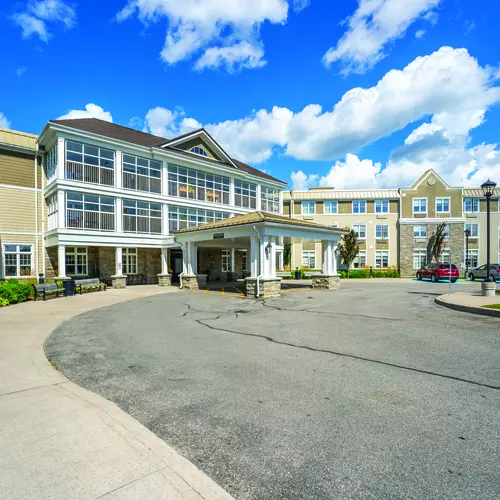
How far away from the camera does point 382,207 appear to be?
4181cm

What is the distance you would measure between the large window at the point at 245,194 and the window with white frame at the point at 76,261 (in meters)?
14.2

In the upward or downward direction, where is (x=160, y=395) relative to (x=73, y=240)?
downward

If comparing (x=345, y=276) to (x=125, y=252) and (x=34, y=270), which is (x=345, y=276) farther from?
(x=34, y=270)

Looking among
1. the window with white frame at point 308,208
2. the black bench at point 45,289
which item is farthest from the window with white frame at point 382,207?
the black bench at point 45,289

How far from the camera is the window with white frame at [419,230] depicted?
1594 inches

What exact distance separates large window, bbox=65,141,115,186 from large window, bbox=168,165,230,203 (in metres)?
4.99

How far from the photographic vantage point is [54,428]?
380 centimetres

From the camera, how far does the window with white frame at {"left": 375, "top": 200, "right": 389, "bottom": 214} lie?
41.8 metres

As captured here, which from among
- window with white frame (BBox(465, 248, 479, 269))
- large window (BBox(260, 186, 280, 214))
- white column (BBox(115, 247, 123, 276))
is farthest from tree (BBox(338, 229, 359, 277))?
white column (BBox(115, 247, 123, 276))

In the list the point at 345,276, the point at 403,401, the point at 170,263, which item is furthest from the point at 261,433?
the point at 345,276

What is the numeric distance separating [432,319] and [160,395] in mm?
9347

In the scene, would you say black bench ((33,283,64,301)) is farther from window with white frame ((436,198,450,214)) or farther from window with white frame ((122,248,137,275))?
window with white frame ((436,198,450,214))

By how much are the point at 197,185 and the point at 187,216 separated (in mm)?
3040

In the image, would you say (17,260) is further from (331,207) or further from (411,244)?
(411,244)
